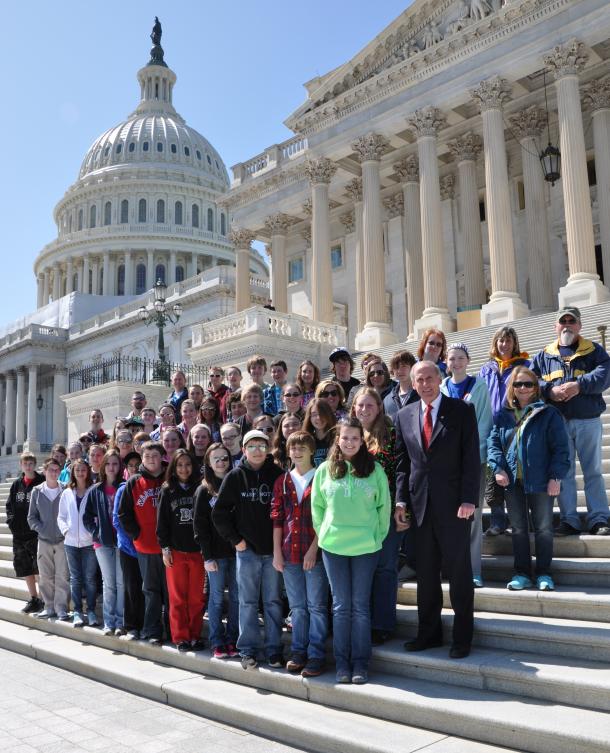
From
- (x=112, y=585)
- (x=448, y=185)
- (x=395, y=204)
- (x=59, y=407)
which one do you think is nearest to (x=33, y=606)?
(x=112, y=585)

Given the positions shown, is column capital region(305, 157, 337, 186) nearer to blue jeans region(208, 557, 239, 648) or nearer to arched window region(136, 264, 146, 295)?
blue jeans region(208, 557, 239, 648)

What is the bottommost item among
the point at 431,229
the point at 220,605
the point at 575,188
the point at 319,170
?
the point at 220,605

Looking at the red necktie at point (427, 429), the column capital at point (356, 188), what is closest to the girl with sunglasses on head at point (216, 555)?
the red necktie at point (427, 429)

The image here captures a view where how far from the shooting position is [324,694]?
19.0 feet

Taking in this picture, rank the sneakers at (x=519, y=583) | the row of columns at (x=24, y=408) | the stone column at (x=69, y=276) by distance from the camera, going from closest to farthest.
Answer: the sneakers at (x=519, y=583), the row of columns at (x=24, y=408), the stone column at (x=69, y=276)

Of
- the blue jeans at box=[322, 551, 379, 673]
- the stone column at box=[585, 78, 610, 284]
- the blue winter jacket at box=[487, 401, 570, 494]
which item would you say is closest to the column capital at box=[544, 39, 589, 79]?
the stone column at box=[585, 78, 610, 284]

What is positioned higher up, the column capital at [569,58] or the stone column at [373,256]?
the column capital at [569,58]

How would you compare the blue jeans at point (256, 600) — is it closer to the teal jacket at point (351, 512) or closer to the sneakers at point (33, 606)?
the teal jacket at point (351, 512)

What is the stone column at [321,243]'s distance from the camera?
27.5m

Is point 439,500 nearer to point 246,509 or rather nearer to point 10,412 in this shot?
point 246,509

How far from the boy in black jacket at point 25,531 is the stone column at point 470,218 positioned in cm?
1902

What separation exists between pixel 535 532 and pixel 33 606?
7481 mm

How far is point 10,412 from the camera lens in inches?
2864

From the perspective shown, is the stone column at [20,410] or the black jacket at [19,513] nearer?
the black jacket at [19,513]
